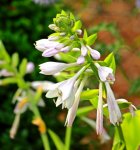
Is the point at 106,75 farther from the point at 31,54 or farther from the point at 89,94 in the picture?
the point at 31,54

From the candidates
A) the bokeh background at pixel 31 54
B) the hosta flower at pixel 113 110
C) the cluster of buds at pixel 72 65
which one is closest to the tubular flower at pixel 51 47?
the cluster of buds at pixel 72 65

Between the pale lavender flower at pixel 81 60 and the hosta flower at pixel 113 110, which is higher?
the pale lavender flower at pixel 81 60

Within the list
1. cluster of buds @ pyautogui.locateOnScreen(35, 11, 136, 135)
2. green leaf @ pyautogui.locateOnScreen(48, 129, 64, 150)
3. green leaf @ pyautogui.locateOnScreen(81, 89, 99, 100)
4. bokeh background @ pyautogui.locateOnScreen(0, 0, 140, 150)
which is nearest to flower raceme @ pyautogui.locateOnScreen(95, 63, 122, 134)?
cluster of buds @ pyautogui.locateOnScreen(35, 11, 136, 135)

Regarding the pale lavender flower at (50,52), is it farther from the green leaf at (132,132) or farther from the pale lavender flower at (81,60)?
the green leaf at (132,132)

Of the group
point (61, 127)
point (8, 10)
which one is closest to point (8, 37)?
point (8, 10)

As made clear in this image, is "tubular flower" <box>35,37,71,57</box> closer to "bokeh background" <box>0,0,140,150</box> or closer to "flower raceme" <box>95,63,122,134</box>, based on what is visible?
"flower raceme" <box>95,63,122,134</box>

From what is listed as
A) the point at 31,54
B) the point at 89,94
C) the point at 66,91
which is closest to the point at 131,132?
the point at 89,94

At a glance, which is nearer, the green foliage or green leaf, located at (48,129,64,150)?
the green foliage

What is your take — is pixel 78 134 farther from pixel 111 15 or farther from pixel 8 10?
pixel 111 15

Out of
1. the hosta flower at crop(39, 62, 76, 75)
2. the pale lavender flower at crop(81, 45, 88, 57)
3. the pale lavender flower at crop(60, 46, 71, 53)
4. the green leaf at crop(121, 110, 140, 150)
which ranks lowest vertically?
the green leaf at crop(121, 110, 140, 150)
